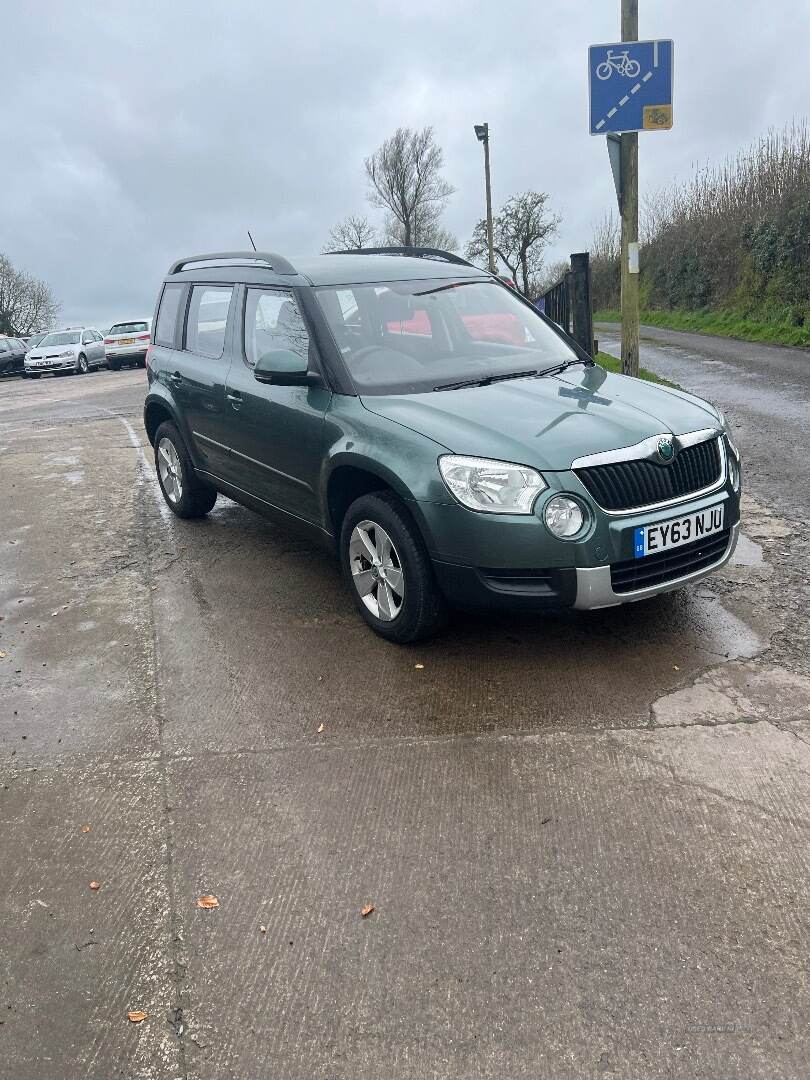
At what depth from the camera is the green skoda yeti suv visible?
3.90 metres

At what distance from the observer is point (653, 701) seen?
12.5 feet

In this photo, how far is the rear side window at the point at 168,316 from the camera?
22.3ft

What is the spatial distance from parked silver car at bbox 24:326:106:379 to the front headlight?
31.1 metres

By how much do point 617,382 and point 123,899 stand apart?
3.46m

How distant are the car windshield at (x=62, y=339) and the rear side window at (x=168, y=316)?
2820cm

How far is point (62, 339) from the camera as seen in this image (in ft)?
109

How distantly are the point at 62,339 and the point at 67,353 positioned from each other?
1306 mm

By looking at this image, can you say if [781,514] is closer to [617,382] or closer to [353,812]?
[617,382]

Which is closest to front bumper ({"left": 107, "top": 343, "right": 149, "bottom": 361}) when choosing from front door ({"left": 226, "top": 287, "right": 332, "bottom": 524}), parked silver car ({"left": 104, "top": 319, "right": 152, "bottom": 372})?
parked silver car ({"left": 104, "top": 319, "right": 152, "bottom": 372})

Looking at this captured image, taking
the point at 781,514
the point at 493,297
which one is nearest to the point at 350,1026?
the point at 493,297

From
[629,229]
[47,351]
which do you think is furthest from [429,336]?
[47,351]

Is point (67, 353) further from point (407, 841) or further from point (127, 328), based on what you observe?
point (407, 841)

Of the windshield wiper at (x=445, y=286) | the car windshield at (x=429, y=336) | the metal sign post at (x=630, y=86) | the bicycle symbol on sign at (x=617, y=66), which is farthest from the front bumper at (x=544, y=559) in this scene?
the bicycle symbol on sign at (x=617, y=66)

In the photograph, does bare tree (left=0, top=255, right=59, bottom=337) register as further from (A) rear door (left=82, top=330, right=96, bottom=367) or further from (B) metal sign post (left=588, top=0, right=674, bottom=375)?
(B) metal sign post (left=588, top=0, right=674, bottom=375)
